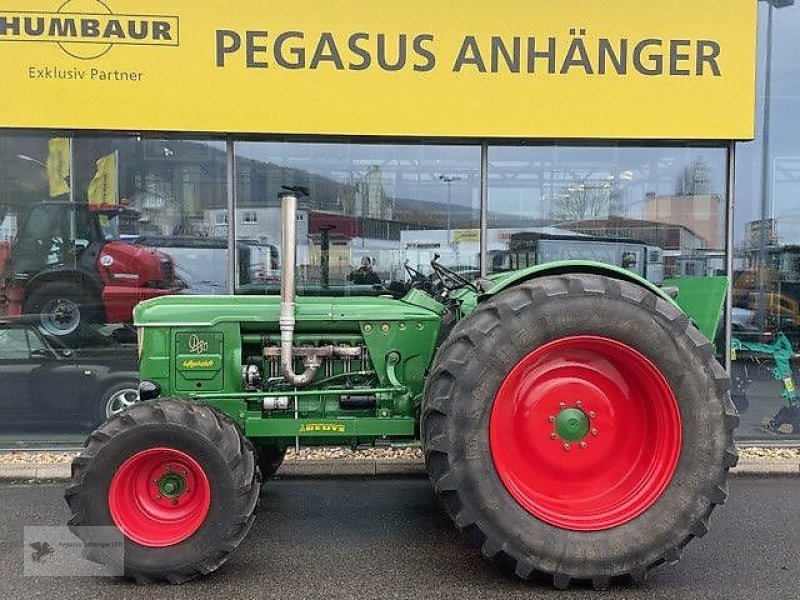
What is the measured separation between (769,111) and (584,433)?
4.85m

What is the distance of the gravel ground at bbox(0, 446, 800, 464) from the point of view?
5.52 metres

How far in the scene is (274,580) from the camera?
11.3 feet

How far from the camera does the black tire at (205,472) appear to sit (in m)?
3.28

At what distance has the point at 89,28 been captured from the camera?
564 centimetres

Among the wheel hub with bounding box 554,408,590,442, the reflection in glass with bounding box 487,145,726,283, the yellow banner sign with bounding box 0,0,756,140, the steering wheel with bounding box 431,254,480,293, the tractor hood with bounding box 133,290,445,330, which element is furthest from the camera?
the reflection in glass with bounding box 487,145,726,283

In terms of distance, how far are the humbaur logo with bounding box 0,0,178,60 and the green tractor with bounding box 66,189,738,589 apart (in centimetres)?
320

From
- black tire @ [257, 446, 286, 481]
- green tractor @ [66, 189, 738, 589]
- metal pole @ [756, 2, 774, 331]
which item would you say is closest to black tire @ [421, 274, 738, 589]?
green tractor @ [66, 189, 738, 589]

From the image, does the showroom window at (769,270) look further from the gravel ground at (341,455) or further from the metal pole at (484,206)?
the metal pole at (484,206)

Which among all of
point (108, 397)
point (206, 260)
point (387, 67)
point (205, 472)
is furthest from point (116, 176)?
point (205, 472)

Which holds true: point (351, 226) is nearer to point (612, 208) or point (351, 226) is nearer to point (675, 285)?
point (612, 208)

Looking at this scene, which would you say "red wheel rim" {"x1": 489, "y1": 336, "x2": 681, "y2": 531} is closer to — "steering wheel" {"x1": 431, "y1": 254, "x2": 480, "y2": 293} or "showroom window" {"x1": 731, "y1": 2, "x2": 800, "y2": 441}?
"steering wheel" {"x1": 431, "y1": 254, "x2": 480, "y2": 293}

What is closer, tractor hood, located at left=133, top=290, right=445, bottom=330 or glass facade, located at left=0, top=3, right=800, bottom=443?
tractor hood, located at left=133, top=290, right=445, bottom=330

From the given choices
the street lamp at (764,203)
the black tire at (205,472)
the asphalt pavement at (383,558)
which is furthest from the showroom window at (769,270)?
the black tire at (205,472)

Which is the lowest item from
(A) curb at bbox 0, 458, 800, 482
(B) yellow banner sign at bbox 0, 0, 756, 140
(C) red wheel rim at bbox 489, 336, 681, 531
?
(A) curb at bbox 0, 458, 800, 482
